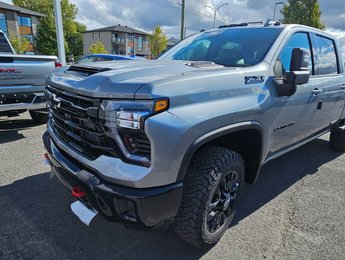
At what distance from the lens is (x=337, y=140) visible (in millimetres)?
5266

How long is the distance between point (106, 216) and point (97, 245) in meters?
0.63

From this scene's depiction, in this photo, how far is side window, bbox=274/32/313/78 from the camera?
111 inches

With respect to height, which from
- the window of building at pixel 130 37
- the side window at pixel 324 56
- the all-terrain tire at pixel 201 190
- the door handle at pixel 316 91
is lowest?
the all-terrain tire at pixel 201 190

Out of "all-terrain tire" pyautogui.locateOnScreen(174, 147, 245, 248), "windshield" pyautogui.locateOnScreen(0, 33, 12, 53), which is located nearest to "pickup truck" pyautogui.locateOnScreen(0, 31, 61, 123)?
"windshield" pyautogui.locateOnScreen(0, 33, 12, 53)

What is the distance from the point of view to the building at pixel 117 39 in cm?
6956

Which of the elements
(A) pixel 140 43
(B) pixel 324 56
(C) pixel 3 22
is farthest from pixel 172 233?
(A) pixel 140 43

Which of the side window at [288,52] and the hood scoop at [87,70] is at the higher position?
the side window at [288,52]

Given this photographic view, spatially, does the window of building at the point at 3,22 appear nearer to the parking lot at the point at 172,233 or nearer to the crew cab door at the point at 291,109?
the parking lot at the point at 172,233

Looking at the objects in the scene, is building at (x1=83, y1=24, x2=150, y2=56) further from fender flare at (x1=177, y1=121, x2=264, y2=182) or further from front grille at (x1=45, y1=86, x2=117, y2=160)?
fender flare at (x1=177, y1=121, x2=264, y2=182)

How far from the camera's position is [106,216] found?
201 cm

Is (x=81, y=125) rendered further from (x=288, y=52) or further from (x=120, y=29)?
(x=120, y=29)

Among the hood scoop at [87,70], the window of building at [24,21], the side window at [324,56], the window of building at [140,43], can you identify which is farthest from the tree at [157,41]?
the hood scoop at [87,70]

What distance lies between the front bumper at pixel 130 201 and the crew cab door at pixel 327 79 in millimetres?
2457

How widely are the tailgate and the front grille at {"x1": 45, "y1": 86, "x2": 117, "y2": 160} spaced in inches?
108
